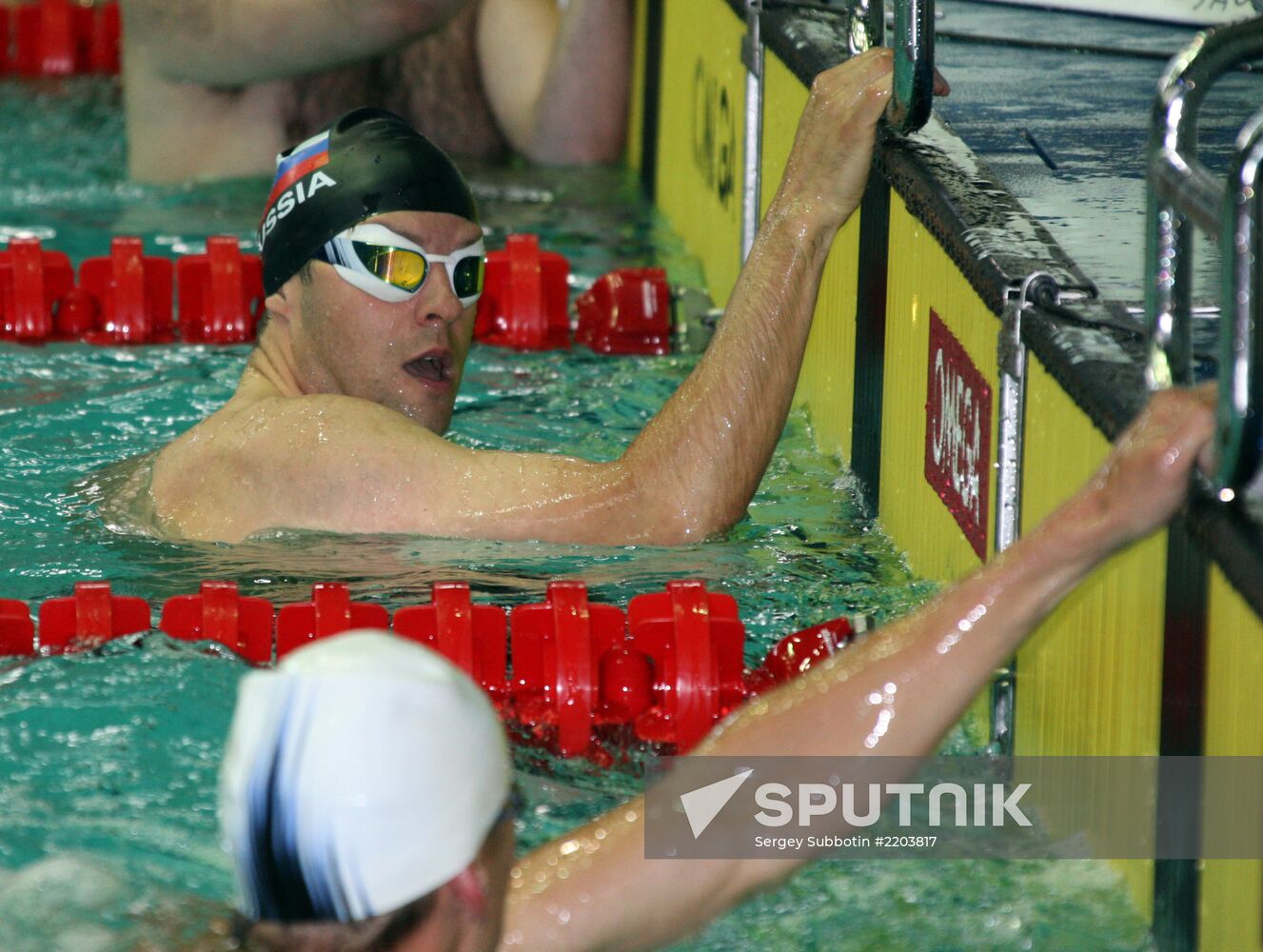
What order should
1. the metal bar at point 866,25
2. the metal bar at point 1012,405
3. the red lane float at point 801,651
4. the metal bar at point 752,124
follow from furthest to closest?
the metal bar at point 752,124
the metal bar at point 866,25
the red lane float at point 801,651
the metal bar at point 1012,405

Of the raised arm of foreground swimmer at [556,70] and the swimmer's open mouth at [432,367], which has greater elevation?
the raised arm of foreground swimmer at [556,70]

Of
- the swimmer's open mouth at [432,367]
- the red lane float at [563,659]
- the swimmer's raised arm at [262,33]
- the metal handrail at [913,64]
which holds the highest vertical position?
the swimmer's raised arm at [262,33]

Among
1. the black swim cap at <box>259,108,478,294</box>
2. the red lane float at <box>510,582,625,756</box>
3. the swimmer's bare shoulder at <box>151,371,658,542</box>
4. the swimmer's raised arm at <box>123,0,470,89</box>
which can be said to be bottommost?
the red lane float at <box>510,582,625,756</box>

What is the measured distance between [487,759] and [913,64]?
1.26m

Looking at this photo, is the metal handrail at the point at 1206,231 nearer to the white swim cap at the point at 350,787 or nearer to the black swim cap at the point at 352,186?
the white swim cap at the point at 350,787

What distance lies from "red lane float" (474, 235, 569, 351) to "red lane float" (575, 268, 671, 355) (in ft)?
0.30

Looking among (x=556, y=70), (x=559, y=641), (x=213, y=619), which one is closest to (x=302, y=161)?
(x=213, y=619)

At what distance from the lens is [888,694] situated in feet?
4.23

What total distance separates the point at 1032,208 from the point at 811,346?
1030 mm

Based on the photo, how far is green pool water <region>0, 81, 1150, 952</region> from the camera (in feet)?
5.71

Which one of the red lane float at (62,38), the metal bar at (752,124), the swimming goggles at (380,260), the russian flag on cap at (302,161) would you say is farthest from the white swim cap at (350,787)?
the red lane float at (62,38)

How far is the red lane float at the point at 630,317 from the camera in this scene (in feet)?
13.0

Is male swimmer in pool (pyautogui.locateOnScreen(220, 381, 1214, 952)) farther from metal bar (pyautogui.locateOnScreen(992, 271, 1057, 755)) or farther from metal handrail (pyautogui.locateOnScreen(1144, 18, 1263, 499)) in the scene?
metal bar (pyautogui.locateOnScreen(992, 271, 1057, 755))

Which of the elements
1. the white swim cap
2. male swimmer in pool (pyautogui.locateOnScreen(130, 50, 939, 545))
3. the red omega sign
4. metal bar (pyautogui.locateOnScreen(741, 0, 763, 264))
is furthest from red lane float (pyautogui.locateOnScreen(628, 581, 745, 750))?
metal bar (pyautogui.locateOnScreen(741, 0, 763, 264))
